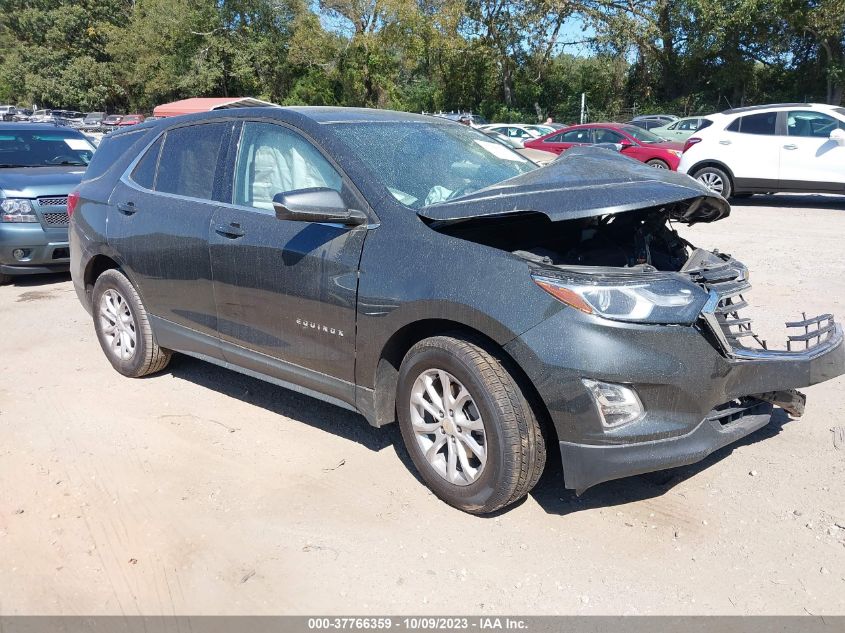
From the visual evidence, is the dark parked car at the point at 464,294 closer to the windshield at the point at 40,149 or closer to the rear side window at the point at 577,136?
the windshield at the point at 40,149

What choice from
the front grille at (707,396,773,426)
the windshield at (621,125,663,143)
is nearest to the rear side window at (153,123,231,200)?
the front grille at (707,396,773,426)

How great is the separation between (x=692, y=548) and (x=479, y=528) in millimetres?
900

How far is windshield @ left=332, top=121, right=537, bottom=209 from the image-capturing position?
3.75 meters

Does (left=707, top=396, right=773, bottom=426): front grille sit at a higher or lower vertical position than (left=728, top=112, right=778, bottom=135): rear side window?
lower

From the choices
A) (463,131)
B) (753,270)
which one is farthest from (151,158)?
(753,270)

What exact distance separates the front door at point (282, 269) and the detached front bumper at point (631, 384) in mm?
1005

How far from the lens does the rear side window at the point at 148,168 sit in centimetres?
491

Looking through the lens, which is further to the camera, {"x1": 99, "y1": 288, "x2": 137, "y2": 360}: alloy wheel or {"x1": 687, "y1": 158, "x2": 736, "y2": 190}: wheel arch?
{"x1": 687, "y1": 158, "x2": 736, "y2": 190}: wheel arch

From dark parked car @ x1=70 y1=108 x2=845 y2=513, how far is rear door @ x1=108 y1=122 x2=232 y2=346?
0.02 meters

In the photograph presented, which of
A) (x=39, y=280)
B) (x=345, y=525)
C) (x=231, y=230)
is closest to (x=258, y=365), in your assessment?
(x=231, y=230)

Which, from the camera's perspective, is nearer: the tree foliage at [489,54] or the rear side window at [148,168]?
the rear side window at [148,168]
